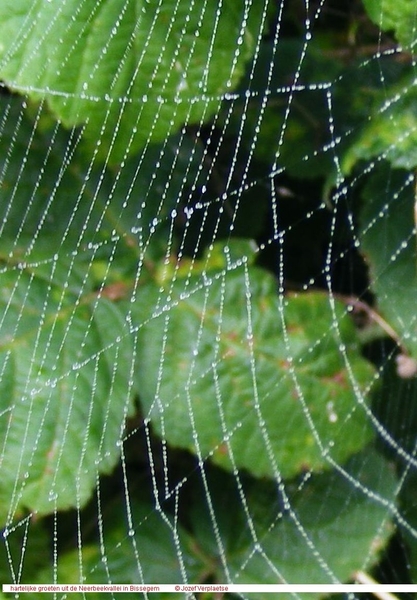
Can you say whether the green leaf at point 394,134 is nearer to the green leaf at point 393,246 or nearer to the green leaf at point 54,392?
the green leaf at point 393,246

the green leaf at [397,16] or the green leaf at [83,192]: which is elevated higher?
the green leaf at [397,16]

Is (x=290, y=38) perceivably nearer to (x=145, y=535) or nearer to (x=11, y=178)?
(x=11, y=178)

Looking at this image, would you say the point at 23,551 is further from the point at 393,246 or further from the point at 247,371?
the point at 393,246

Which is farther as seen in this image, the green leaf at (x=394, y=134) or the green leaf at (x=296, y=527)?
the green leaf at (x=296, y=527)

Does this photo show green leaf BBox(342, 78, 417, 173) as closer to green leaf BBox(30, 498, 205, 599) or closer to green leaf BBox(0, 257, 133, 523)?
green leaf BBox(0, 257, 133, 523)

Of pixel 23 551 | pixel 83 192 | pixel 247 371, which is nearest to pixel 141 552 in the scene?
pixel 23 551

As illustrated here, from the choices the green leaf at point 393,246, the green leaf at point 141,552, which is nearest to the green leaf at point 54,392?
the green leaf at point 141,552

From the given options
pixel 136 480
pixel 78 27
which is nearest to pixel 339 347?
pixel 136 480
